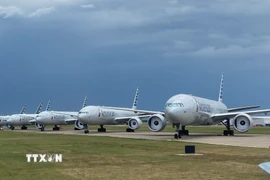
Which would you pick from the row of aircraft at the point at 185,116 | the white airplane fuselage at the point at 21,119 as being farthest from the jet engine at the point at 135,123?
the white airplane fuselage at the point at 21,119

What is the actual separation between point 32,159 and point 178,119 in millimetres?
22507

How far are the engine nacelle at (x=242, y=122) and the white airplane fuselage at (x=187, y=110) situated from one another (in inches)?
141

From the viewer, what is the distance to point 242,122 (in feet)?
143

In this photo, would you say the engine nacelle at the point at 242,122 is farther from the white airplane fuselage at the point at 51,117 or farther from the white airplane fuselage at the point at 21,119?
the white airplane fuselage at the point at 21,119

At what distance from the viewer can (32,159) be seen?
1994 centimetres

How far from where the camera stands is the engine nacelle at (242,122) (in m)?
42.9

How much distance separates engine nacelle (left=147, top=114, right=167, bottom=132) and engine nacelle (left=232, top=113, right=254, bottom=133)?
7563mm

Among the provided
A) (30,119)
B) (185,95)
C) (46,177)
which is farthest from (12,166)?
(30,119)

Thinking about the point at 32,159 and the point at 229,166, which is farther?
the point at 32,159

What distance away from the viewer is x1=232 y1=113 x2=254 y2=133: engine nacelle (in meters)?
42.9

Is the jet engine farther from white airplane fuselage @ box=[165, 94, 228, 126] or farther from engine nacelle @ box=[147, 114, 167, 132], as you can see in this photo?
white airplane fuselage @ box=[165, 94, 228, 126]

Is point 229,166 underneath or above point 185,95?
underneath

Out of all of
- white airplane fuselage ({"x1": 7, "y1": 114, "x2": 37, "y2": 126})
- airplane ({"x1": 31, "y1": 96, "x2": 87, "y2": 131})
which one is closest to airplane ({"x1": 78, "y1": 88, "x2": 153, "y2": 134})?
airplane ({"x1": 31, "y1": 96, "x2": 87, "y2": 131})

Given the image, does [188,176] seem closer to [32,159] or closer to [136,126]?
[32,159]
